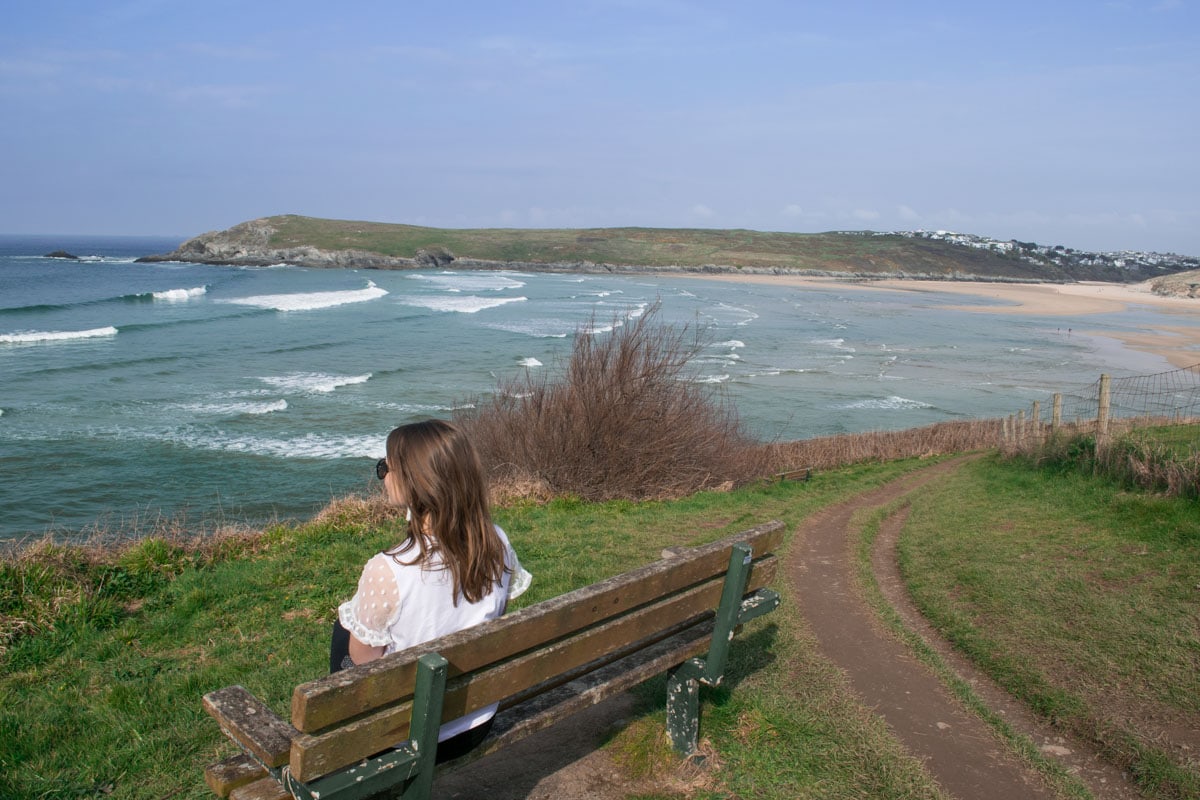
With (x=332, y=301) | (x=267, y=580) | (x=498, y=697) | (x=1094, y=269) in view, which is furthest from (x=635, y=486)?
(x=1094, y=269)

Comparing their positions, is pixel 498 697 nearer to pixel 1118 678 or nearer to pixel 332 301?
pixel 1118 678

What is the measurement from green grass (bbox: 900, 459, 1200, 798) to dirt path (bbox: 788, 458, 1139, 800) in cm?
16

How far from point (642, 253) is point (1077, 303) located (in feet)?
234

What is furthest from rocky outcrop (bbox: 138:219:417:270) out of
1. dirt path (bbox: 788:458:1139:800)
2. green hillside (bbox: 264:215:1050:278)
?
dirt path (bbox: 788:458:1139:800)

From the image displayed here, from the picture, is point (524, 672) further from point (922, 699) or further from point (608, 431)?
point (608, 431)

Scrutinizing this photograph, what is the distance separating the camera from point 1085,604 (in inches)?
282

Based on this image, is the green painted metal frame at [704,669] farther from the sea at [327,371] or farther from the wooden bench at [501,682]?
the sea at [327,371]

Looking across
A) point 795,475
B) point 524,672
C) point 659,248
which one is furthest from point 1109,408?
point 659,248

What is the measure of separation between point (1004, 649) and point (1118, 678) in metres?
0.82

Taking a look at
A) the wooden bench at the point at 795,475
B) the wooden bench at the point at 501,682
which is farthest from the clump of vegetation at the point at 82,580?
the wooden bench at the point at 795,475

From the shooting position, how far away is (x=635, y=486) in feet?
50.5

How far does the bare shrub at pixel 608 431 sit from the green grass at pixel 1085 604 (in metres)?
4.93

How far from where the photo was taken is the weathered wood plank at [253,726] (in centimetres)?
296

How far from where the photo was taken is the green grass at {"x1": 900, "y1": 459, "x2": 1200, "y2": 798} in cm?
534
